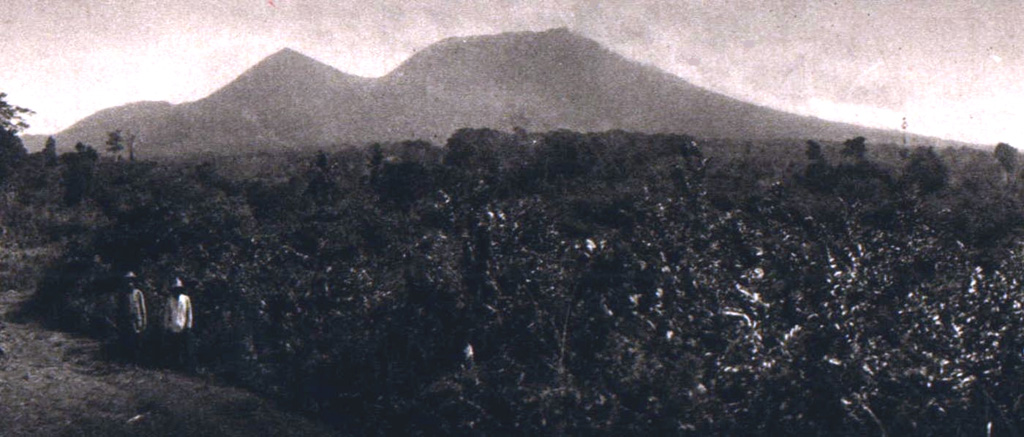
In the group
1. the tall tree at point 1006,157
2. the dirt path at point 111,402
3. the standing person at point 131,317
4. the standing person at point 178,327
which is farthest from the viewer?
the tall tree at point 1006,157

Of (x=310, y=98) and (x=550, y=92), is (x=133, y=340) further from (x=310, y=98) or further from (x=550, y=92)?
(x=550, y=92)

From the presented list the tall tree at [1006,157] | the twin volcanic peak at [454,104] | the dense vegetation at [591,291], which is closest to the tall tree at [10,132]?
the dense vegetation at [591,291]

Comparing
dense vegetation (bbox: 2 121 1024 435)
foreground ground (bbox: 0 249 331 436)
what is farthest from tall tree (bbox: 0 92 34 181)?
foreground ground (bbox: 0 249 331 436)

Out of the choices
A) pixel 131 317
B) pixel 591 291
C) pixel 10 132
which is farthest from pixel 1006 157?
pixel 10 132

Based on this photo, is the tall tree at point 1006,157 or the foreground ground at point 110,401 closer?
the foreground ground at point 110,401

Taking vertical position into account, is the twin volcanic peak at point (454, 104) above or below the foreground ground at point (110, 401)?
above

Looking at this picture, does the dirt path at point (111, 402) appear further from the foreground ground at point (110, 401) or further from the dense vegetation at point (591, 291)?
the dense vegetation at point (591, 291)
